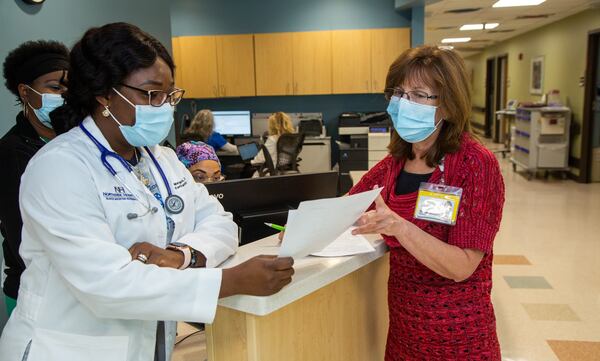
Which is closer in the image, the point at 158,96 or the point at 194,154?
the point at 158,96

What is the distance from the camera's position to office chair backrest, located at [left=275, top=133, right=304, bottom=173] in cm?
587

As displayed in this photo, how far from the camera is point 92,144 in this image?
1.07m

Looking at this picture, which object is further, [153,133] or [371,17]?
[371,17]

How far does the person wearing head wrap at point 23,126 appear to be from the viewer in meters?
1.61

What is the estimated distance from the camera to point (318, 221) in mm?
1041

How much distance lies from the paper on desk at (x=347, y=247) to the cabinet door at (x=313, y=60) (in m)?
5.76

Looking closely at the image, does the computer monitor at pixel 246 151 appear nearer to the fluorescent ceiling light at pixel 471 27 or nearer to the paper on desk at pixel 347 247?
the paper on desk at pixel 347 247

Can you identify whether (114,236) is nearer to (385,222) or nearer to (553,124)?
(385,222)

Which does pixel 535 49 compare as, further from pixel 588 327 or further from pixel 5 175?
pixel 5 175

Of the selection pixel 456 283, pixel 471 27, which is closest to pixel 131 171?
pixel 456 283

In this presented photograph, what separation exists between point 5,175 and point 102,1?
225 cm

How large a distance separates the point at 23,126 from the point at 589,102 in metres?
7.77

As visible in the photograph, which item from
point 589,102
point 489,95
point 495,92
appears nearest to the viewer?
point 589,102

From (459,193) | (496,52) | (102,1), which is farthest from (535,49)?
(459,193)
